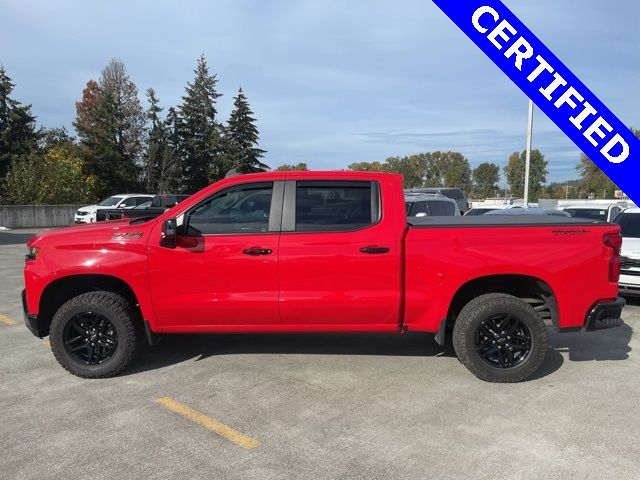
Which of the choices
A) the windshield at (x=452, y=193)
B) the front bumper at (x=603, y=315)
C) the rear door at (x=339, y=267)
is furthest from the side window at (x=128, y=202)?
the front bumper at (x=603, y=315)

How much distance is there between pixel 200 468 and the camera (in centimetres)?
320

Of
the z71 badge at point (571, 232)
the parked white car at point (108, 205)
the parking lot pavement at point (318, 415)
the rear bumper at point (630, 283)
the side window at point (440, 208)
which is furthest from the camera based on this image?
the parked white car at point (108, 205)

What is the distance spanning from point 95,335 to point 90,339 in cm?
6

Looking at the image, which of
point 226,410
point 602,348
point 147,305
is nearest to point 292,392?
point 226,410

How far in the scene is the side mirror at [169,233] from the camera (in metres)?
4.43

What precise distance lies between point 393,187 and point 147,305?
2501mm

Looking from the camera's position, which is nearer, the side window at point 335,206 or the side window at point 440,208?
the side window at point 335,206

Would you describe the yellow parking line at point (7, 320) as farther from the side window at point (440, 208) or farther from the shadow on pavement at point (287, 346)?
the side window at point (440, 208)

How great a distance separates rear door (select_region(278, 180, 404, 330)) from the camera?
4.48m

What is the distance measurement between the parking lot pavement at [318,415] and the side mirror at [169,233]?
1.26m

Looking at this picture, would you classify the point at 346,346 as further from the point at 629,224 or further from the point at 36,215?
the point at 36,215

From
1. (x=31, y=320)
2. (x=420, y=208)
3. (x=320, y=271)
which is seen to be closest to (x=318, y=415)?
(x=320, y=271)

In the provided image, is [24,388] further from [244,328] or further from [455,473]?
[455,473]

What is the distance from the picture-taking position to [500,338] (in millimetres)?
4570
